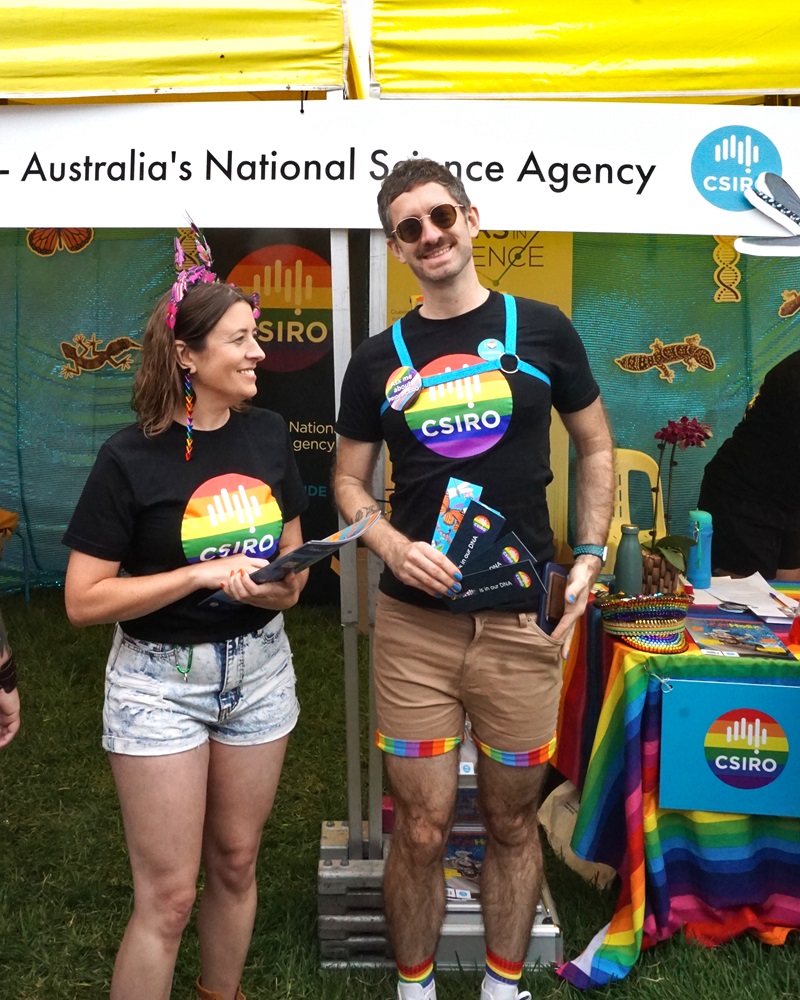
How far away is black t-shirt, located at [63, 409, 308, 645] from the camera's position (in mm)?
1719

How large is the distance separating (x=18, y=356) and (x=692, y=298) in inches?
153

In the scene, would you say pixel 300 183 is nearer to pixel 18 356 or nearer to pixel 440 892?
pixel 440 892

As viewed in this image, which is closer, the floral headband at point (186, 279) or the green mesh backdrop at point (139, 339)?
the floral headband at point (186, 279)

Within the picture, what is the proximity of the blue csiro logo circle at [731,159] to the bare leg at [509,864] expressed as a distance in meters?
1.40

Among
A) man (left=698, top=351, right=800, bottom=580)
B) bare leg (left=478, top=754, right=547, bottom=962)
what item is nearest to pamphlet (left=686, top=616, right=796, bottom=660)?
bare leg (left=478, top=754, right=547, bottom=962)

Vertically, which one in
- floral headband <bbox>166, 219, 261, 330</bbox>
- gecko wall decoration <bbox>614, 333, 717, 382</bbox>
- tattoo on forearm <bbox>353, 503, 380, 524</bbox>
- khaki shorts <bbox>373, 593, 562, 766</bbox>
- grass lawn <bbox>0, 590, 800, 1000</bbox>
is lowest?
grass lawn <bbox>0, 590, 800, 1000</bbox>

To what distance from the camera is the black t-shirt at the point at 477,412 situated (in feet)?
6.49

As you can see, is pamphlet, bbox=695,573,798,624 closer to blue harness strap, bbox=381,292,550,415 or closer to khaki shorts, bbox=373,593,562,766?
khaki shorts, bbox=373,593,562,766

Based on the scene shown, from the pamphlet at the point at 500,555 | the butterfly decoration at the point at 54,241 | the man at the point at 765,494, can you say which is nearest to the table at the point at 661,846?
the pamphlet at the point at 500,555

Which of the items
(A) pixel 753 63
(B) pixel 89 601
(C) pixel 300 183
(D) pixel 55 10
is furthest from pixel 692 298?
(B) pixel 89 601

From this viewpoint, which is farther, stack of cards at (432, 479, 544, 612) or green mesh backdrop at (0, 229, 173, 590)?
green mesh backdrop at (0, 229, 173, 590)

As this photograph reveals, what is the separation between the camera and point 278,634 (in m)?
1.96

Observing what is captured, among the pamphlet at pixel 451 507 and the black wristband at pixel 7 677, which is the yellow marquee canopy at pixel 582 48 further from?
the black wristband at pixel 7 677

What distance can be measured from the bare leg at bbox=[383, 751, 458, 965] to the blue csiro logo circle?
1443 mm
